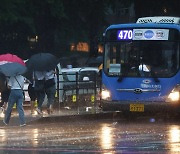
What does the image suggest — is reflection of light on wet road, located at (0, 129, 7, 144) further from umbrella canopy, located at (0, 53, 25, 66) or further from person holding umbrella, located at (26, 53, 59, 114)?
person holding umbrella, located at (26, 53, 59, 114)

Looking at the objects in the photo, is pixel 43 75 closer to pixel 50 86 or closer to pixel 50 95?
pixel 50 86

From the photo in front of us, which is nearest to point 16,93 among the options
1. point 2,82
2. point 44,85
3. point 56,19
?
point 2,82

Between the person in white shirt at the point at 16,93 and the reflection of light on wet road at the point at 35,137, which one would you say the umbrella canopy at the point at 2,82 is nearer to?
the person in white shirt at the point at 16,93

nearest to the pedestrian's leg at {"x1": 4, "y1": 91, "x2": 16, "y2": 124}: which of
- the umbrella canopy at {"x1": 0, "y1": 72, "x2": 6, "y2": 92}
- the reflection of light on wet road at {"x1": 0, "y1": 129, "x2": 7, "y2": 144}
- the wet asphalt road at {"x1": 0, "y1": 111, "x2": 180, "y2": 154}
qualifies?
the wet asphalt road at {"x1": 0, "y1": 111, "x2": 180, "y2": 154}

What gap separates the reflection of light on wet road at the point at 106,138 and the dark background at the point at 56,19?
17.3 meters

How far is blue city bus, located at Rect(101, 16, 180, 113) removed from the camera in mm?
17344

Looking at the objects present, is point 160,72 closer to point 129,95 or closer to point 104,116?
point 129,95

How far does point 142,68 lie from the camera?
695 inches

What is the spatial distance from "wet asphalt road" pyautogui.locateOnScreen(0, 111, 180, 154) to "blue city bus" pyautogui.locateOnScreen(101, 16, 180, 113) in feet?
2.13

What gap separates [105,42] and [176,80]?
257 cm

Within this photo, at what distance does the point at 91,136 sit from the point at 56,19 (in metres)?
26.5

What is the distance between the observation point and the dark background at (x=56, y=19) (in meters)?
36.5

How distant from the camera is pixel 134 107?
58.0 ft

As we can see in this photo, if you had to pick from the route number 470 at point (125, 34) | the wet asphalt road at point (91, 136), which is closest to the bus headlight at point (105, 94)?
the wet asphalt road at point (91, 136)
